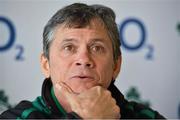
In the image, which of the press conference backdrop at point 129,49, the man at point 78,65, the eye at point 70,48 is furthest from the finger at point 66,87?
the press conference backdrop at point 129,49


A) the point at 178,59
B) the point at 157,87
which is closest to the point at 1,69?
the point at 157,87

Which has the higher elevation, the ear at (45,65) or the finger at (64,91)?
the ear at (45,65)

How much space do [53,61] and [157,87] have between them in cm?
96

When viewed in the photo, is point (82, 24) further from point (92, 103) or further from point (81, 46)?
point (92, 103)

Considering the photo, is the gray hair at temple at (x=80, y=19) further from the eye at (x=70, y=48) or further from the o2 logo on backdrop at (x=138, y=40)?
the o2 logo on backdrop at (x=138, y=40)

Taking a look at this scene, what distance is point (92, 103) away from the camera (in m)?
0.87

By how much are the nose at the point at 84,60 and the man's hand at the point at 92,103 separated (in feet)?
0.25

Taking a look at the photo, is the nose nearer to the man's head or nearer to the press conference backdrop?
the man's head

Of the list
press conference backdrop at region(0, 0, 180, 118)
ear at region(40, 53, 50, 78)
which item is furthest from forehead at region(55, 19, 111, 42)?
press conference backdrop at region(0, 0, 180, 118)

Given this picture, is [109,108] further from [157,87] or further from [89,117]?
[157,87]

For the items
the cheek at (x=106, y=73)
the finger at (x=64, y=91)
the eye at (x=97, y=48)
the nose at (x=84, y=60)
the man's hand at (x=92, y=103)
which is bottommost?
the man's hand at (x=92, y=103)

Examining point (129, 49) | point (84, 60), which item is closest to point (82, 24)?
point (84, 60)

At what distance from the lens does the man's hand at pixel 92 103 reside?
2.80 ft

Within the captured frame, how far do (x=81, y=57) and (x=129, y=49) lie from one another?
0.84 meters
